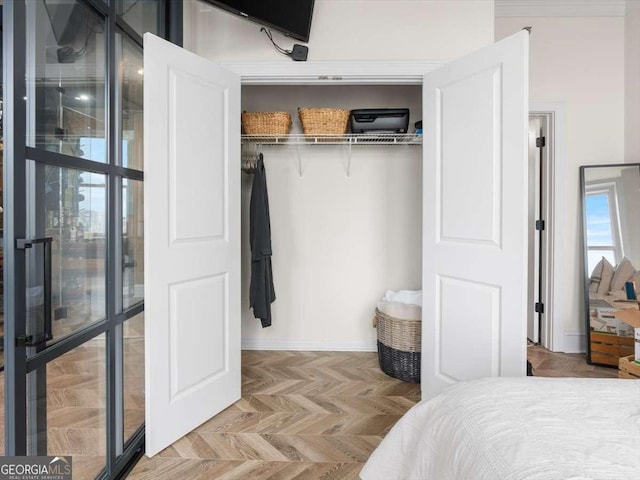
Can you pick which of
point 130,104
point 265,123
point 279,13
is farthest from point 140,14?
point 265,123

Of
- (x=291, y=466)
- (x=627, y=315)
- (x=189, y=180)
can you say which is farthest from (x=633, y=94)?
(x=291, y=466)

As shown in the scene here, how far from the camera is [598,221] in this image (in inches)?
123

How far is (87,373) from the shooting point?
156 cm

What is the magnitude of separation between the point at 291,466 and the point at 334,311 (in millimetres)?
1642

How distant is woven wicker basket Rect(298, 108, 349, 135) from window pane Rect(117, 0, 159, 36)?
1.12 meters

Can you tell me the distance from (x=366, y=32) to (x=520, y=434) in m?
2.33

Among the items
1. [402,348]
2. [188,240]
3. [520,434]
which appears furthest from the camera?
[402,348]

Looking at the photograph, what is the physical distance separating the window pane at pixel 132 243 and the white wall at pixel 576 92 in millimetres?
3182

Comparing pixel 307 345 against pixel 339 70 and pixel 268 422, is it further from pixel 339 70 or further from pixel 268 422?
pixel 339 70

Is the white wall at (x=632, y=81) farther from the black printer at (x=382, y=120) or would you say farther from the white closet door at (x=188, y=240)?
the white closet door at (x=188, y=240)

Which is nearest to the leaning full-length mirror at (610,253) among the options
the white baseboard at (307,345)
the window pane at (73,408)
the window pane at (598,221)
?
the window pane at (598,221)

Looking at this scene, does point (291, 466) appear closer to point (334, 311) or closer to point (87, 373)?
point (87, 373)

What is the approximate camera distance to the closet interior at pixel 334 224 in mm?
3289

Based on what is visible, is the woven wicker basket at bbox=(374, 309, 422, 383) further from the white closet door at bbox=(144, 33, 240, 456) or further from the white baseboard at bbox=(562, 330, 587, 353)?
the white baseboard at bbox=(562, 330, 587, 353)
